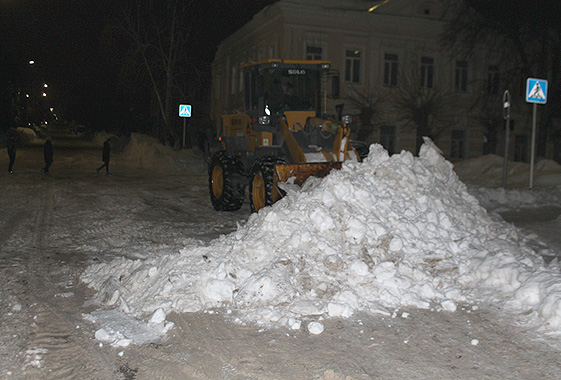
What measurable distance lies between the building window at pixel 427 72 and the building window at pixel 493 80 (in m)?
3.71

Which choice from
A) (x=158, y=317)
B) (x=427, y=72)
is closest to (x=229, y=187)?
(x=158, y=317)

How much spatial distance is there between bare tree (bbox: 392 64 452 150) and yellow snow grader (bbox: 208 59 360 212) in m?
16.1

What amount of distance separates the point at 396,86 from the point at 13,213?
22.1 metres

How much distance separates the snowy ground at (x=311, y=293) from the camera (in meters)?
4.18

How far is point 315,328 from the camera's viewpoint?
4727 millimetres

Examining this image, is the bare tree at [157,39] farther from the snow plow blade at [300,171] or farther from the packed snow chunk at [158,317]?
the packed snow chunk at [158,317]

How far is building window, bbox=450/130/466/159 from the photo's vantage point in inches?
1179

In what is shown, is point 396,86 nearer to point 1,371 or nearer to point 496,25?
point 496,25

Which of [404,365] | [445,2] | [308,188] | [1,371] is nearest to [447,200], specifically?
[308,188]

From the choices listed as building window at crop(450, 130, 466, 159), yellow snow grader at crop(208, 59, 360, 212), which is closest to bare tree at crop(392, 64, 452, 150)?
building window at crop(450, 130, 466, 159)

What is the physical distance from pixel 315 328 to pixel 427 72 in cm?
2699

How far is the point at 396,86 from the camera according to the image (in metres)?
28.3

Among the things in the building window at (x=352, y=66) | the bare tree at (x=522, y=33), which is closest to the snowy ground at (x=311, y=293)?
the bare tree at (x=522, y=33)

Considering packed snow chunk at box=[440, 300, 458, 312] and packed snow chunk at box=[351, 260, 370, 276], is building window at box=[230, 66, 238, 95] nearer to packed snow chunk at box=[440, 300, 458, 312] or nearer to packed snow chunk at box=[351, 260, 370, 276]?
packed snow chunk at box=[351, 260, 370, 276]
